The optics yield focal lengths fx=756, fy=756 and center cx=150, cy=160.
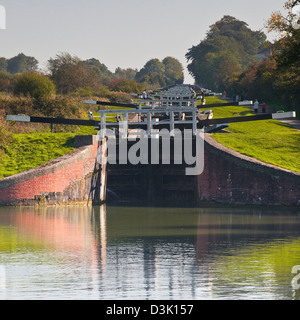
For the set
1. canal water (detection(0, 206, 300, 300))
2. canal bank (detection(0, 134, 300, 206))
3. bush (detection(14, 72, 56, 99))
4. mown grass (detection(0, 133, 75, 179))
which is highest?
bush (detection(14, 72, 56, 99))

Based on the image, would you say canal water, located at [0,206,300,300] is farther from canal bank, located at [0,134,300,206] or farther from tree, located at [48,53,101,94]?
tree, located at [48,53,101,94]

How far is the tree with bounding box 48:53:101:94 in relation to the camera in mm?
71500

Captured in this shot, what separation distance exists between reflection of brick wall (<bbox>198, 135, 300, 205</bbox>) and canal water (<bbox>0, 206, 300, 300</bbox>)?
2.25ft

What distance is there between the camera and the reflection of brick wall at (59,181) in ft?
89.0

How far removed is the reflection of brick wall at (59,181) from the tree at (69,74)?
134ft

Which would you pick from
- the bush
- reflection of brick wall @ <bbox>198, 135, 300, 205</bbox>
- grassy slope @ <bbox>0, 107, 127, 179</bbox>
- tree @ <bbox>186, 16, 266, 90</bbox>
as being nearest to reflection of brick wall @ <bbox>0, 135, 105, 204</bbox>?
grassy slope @ <bbox>0, 107, 127, 179</bbox>

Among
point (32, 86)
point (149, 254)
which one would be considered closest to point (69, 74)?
point (32, 86)

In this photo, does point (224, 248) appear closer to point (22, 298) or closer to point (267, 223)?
point (267, 223)

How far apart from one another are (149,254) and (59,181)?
11112 millimetres

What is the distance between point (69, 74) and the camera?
235 ft

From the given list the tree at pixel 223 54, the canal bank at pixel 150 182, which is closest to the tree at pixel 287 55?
the canal bank at pixel 150 182

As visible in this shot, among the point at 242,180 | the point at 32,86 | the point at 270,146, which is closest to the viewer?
the point at 242,180

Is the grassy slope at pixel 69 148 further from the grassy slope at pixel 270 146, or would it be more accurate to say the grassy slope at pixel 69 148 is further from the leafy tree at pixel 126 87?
the leafy tree at pixel 126 87

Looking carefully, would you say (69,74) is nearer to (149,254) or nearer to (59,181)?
(59,181)
